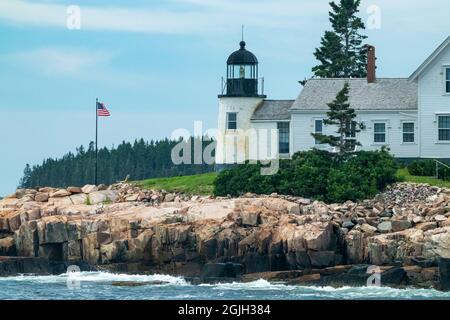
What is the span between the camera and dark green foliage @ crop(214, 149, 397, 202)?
66.6 meters

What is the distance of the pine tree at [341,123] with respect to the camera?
6962 centimetres

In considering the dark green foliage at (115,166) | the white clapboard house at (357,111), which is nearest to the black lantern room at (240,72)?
the white clapboard house at (357,111)

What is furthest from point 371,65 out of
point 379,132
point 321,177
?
point 321,177

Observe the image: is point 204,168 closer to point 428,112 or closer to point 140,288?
point 428,112

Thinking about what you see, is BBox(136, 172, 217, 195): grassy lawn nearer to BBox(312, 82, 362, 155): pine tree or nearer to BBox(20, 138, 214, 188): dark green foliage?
BBox(312, 82, 362, 155): pine tree

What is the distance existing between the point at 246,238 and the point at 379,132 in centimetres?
1355

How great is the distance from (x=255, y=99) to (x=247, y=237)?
52.3 feet

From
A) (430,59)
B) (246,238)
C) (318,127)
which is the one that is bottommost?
(246,238)

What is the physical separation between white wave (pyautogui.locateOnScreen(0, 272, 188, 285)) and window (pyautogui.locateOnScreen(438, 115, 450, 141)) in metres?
16.0

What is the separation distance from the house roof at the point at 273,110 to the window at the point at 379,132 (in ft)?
15.7

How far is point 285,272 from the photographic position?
198ft

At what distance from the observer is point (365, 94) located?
74.7 meters
